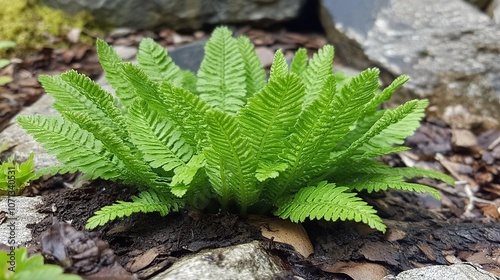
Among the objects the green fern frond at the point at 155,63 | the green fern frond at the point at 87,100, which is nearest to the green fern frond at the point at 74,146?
the green fern frond at the point at 87,100

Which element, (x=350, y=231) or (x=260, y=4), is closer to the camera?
(x=350, y=231)

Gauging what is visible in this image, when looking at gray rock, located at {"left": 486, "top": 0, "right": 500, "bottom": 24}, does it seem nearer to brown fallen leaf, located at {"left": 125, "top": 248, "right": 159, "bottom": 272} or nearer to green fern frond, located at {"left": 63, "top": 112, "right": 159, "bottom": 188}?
green fern frond, located at {"left": 63, "top": 112, "right": 159, "bottom": 188}

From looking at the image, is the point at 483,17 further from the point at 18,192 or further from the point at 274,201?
the point at 18,192

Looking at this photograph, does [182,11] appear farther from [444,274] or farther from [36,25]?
[444,274]

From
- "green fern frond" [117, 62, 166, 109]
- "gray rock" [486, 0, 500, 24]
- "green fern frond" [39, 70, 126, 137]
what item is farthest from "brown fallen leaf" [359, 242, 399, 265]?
"gray rock" [486, 0, 500, 24]

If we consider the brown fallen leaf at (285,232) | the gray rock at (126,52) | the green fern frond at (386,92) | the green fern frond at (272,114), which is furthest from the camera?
the gray rock at (126,52)

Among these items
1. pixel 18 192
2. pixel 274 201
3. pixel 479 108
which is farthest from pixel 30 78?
pixel 479 108

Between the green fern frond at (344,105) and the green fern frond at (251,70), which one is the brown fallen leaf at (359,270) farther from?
the green fern frond at (251,70)
